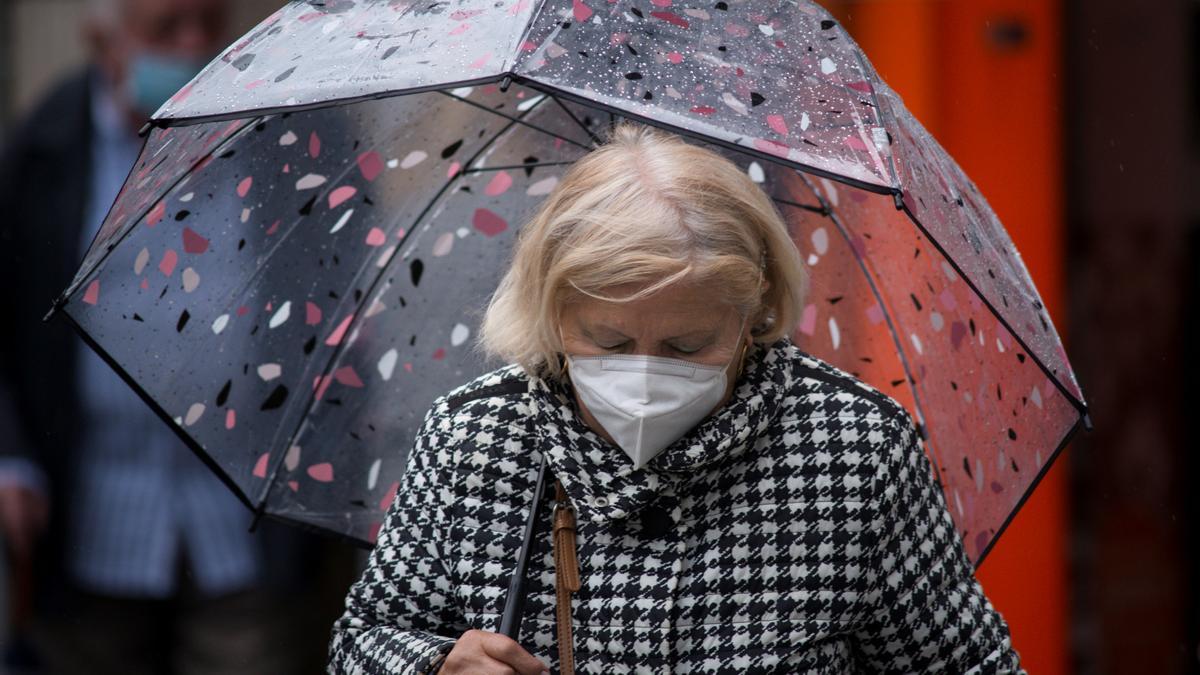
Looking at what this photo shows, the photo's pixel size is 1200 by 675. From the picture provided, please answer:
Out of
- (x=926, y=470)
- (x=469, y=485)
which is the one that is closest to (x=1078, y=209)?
(x=926, y=470)

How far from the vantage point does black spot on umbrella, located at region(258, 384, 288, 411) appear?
270 centimetres

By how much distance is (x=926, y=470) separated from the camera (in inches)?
91.0

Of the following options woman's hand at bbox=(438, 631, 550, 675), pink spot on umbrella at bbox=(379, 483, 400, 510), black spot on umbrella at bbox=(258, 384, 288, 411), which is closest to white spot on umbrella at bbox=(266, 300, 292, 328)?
black spot on umbrella at bbox=(258, 384, 288, 411)

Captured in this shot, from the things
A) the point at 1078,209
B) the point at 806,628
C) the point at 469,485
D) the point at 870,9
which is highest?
the point at 469,485

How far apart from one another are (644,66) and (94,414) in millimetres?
2441

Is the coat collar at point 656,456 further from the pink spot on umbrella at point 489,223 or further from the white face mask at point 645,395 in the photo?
the pink spot on umbrella at point 489,223

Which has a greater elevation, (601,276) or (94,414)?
(601,276)

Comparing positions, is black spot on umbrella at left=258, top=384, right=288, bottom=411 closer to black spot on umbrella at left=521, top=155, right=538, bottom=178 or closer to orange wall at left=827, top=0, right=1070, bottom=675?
black spot on umbrella at left=521, top=155, right=538, bottom=178

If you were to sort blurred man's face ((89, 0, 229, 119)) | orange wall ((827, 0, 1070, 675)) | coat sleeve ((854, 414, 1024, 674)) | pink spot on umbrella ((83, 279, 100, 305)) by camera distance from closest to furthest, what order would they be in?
1. coat sleeve ((854, 414, 1024, 674))
2. pink spot on umbrella ((83, 279, 100, 305))
3. blurred man's face ((89, 0, 229, 119))
4. orange wall ((827, 0, 1070, 675))

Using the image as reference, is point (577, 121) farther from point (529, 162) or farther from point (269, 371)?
point (269, 371)

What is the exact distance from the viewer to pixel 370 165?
2686 mm

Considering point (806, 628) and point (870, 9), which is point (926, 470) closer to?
point (806, 628)

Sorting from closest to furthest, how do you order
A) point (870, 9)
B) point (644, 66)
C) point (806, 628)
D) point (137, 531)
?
point (644, 66) < point (806, 628) < point (137, 531) < point (870, 9)

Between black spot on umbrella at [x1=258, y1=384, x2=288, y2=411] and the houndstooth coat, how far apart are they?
471 millimetres
